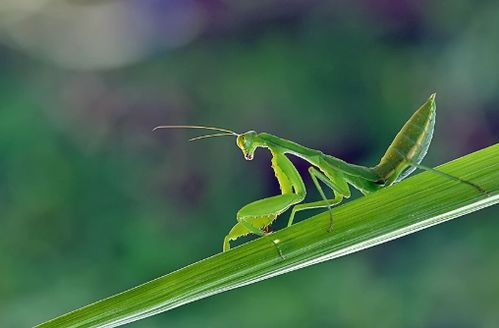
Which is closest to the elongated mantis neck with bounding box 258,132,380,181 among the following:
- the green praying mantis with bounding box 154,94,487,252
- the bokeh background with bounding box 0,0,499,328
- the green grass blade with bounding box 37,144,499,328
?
the green praying mantis with bounding box 154,94,487,252

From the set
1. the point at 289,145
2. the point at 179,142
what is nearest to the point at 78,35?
the point at 179,142

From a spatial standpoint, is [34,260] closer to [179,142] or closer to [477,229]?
[179,142]

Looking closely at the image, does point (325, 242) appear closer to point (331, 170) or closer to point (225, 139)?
point (331, 170)

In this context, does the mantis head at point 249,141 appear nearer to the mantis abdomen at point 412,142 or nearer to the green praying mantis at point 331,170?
the green praying mantis at point 331,170

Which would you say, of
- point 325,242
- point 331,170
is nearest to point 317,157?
point 331,170

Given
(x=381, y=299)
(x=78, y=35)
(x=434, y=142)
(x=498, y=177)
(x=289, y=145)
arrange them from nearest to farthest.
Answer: (x=498, y=177) → (x=289, y=145) → (x=381, y=299) → (x=434, y=142) → (x=78, y=35)

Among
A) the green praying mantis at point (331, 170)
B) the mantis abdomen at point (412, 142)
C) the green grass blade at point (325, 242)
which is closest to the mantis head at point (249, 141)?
the green praying mantis at point (331, 170)
